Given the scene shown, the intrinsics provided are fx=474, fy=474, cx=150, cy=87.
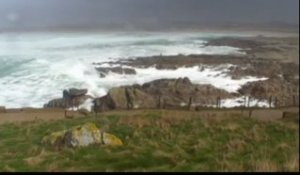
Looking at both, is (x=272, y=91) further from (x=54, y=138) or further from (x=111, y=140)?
(x=54, y=138)

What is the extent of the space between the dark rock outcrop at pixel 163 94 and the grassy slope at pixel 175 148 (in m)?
0.15

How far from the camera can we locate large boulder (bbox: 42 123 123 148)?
5.06 meters

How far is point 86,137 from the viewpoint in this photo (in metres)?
5.18

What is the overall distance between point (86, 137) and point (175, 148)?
1.23m

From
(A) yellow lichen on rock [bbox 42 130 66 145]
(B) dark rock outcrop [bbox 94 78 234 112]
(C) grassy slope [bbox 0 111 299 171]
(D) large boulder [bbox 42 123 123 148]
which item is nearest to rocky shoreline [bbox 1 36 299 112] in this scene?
(B) dark rock outcrop [bbox 94 78 234 112]

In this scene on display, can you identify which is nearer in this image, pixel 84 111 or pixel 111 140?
pixel 84 111

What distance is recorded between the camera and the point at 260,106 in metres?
3.17

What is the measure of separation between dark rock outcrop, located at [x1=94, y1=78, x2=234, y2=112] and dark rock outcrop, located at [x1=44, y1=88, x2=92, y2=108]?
0.55 feet

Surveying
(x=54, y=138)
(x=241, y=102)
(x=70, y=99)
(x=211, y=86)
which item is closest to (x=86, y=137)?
(x=54, y=138)

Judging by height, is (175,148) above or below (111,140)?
above

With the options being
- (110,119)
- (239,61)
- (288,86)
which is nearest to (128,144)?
(110,119)

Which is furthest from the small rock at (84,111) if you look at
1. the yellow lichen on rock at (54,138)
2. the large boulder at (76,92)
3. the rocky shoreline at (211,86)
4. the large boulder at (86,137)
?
the yellow lichen on rock at (54,138)

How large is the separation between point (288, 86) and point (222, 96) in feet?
2.59

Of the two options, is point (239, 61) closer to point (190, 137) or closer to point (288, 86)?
point (288, 86)
